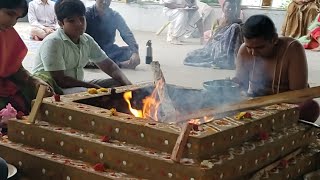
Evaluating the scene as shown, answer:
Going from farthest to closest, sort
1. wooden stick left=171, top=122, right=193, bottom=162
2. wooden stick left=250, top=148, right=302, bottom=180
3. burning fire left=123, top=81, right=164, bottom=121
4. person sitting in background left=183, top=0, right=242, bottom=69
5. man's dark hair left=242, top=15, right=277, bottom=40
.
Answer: person sitting in background left=183, top=0, right=242, bottom=69, man's dark hair left=242, top=15, right=277, bottom=40, burning fire left=123, top=81, right=164, bottom=121, wooden stick left=250, top=148, right=302, bottom=180, wooden stick left=171, top=122, right=193, bottom=162

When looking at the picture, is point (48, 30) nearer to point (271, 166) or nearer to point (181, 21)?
point (181, 21)

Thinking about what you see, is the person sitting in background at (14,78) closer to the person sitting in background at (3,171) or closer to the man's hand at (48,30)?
the person sitting in background at (3,171)

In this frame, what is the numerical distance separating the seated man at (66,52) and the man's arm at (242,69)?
1.15 meters

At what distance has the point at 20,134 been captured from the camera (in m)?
2.69

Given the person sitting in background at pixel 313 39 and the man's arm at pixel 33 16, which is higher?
the man's arm at pixel 33 16

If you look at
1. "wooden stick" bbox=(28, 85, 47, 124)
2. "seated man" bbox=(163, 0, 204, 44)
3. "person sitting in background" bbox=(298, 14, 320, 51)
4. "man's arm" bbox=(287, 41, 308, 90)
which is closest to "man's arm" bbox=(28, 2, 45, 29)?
"seated man" bbox=(163, 0, 204, 44)

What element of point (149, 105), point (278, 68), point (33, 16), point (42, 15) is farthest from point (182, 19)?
point (149, 105)

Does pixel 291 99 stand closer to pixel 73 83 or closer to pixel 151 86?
pixel 151 86

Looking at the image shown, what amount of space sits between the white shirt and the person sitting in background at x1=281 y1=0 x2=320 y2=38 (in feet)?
16.5

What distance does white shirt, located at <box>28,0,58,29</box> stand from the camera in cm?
979

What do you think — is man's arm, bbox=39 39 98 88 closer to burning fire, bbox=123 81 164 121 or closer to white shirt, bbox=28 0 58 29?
burning fire, bbox=123 81 164 121

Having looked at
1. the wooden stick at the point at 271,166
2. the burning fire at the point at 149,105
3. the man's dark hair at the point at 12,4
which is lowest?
the wooden stick at the point at 271,166

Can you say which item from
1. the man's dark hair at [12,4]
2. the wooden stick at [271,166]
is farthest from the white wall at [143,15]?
the wooden stick at [271,166]

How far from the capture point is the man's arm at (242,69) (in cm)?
383
